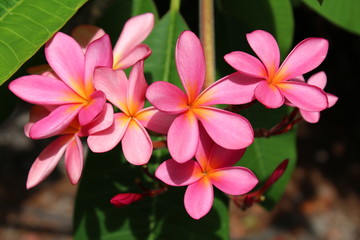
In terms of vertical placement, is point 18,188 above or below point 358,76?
below

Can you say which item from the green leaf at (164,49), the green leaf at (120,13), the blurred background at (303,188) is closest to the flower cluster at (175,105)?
the green leaf at (164,49)

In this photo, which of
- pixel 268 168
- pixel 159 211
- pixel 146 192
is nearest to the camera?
pixel 146 192

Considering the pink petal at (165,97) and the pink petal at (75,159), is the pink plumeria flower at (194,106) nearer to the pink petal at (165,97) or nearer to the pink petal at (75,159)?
the pink petal at (165,97)

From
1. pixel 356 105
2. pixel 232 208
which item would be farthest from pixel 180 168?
pixel 356 105

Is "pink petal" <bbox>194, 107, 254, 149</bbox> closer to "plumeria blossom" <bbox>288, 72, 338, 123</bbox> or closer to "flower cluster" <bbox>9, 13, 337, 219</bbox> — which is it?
"flower cluster" <bbox>9, 13, 337, 219</bbox>

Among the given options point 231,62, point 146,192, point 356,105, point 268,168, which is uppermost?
point 231,62

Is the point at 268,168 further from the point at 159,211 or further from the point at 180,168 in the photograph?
the point at 180,168

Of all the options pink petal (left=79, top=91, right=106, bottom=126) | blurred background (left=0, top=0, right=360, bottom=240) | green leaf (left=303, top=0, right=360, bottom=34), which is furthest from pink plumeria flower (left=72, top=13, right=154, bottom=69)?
blurred background (left=0, top=0, right=360, bottom=240)
